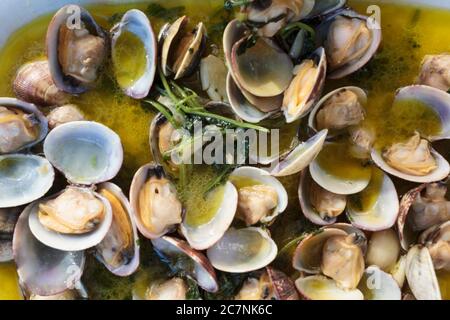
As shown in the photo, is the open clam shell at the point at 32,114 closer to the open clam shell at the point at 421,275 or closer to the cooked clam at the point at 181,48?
the cooked clam at the point at 181,48

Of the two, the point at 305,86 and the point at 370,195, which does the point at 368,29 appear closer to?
the point at 305,86

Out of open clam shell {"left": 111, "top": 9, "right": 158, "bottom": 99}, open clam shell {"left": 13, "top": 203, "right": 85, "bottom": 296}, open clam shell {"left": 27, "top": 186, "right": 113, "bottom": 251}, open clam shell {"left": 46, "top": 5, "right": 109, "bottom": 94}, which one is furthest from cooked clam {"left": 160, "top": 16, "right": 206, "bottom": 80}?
open clam shell {"left": 13, "top": 203, "right": 85, "bottom": 296}

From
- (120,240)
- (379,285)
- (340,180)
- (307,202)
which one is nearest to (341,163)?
(340,180)

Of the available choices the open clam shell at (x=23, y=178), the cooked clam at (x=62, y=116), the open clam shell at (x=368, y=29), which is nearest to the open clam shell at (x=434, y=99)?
the open clam shell at (x=368, y=29)

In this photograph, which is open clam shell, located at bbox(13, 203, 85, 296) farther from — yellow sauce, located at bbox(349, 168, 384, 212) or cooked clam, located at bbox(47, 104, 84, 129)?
yellow sauce, located at bbox(349, 168, 384, 212)

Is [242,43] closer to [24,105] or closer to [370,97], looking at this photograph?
[370,97]

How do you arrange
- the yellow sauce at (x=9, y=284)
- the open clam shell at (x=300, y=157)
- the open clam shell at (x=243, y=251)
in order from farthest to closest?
the yellow sauce at (x=9, y=284), the open clam shell at (x=243, y=251), the open clam shell at (x=300, y=157)

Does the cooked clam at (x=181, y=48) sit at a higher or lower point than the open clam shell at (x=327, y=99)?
higher
